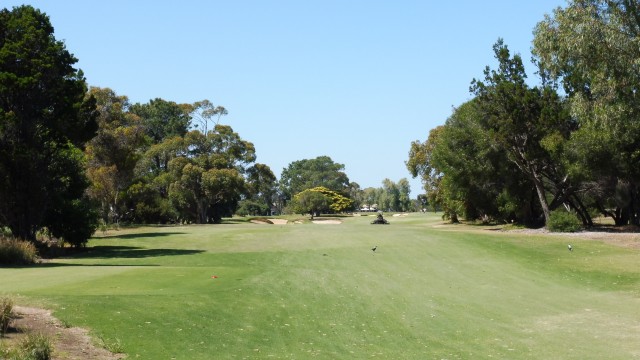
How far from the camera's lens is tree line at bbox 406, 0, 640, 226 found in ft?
94.4

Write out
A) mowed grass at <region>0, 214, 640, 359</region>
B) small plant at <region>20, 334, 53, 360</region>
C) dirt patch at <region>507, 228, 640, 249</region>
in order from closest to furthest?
small plant at <region>20, 334, 53, 360</region> < mowed grass at <region>0, 214, 640, 359</region> < dirt patch at <region>507, 228, 640, 249</region>

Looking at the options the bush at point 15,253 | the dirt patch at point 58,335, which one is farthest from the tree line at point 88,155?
the dirt patch at point 58,335

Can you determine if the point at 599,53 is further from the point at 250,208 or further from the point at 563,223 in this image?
the point at 250,208

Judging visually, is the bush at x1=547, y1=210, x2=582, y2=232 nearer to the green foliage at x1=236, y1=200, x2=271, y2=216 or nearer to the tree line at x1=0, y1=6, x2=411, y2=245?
the tree line at x1=0, y1=6, x2=411, y2=245

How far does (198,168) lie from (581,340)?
7839 centimetres

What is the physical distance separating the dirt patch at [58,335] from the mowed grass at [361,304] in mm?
423

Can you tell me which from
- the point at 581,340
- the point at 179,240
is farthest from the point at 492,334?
the point at 179,240

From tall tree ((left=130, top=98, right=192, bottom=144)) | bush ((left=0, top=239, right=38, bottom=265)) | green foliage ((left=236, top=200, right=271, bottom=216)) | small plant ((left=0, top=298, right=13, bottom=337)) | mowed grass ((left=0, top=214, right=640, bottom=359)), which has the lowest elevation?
mowed grass ((left=0, top=214, right=640, bottom=359))

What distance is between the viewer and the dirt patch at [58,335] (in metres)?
12.1

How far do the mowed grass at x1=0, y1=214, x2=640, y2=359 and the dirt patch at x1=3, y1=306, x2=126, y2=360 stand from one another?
1.39 feet

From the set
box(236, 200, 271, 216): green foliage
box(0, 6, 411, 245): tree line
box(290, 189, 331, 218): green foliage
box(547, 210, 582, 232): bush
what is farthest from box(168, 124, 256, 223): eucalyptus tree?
box(547, 210, 582, 232): bush

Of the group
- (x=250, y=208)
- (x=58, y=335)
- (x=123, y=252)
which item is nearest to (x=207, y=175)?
(x=123, y=252)

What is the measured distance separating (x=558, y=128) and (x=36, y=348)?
46.4 meters

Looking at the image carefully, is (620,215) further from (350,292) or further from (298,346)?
(298,346)
